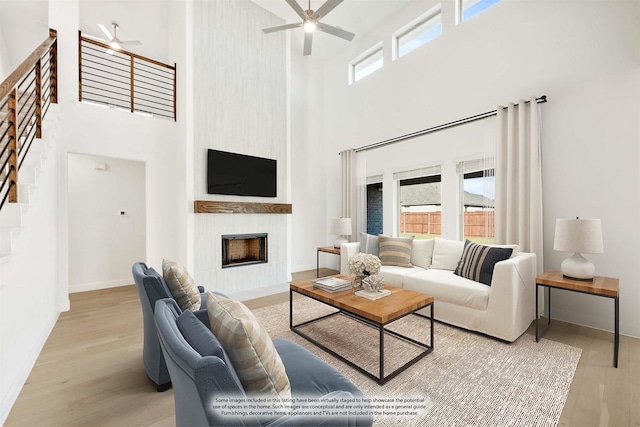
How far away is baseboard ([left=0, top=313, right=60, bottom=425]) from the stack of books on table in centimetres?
221

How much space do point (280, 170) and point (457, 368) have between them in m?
3.88

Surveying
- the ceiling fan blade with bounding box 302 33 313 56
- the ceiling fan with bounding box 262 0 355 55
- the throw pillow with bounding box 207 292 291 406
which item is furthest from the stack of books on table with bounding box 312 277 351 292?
the ceiling fan blade with bounding box 302 33 313 56

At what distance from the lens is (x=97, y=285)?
14.6 feet

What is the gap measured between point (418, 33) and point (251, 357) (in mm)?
5406

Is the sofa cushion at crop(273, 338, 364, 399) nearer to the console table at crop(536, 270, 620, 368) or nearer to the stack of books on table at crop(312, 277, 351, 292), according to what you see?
the stack of books on table at crop(312, 277, 351, 292)

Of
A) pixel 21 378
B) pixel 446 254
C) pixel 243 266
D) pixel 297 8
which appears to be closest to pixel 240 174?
pixel 243 266

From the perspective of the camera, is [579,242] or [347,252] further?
[347,252]

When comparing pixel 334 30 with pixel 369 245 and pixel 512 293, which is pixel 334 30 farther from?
pixel 512 293

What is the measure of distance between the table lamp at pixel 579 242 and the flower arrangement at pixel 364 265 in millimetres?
1690

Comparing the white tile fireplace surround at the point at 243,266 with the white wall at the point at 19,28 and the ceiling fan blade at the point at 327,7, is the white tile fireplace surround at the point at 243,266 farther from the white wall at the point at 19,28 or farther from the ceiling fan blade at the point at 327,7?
the white wall at the point at 19,28

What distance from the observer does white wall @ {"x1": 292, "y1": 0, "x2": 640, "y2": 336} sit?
2723 millimetres

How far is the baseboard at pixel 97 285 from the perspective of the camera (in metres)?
4.29

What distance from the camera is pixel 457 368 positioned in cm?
213

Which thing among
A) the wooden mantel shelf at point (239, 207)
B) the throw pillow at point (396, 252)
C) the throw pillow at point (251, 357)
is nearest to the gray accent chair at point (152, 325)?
the throw pillow at point (251, 357)
